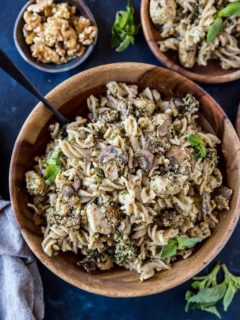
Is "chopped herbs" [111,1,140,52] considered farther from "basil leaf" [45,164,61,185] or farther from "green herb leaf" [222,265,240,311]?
"green herb leaf" [222,265,240,311]

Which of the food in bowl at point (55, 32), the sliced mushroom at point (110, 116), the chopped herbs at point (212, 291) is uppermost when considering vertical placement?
the food in bowl at point (55, 32)

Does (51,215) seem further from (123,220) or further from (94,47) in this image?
(94,47)

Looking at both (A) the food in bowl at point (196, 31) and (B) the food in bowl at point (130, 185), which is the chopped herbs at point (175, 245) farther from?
(A) the food in bowl at point (196, 31)

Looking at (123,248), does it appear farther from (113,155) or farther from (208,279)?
(208,279)

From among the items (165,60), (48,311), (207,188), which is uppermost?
(165,60)

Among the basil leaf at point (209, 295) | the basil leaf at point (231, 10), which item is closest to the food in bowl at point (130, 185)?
the basil leaf at point (209, 295)

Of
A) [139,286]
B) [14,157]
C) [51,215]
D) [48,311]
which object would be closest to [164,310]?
[139,286]

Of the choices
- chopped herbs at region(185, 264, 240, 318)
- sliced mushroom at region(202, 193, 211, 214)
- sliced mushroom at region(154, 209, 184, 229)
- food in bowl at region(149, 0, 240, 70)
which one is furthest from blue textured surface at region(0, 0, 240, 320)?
sliced mushroom at region(154, 209, 184, 229)
